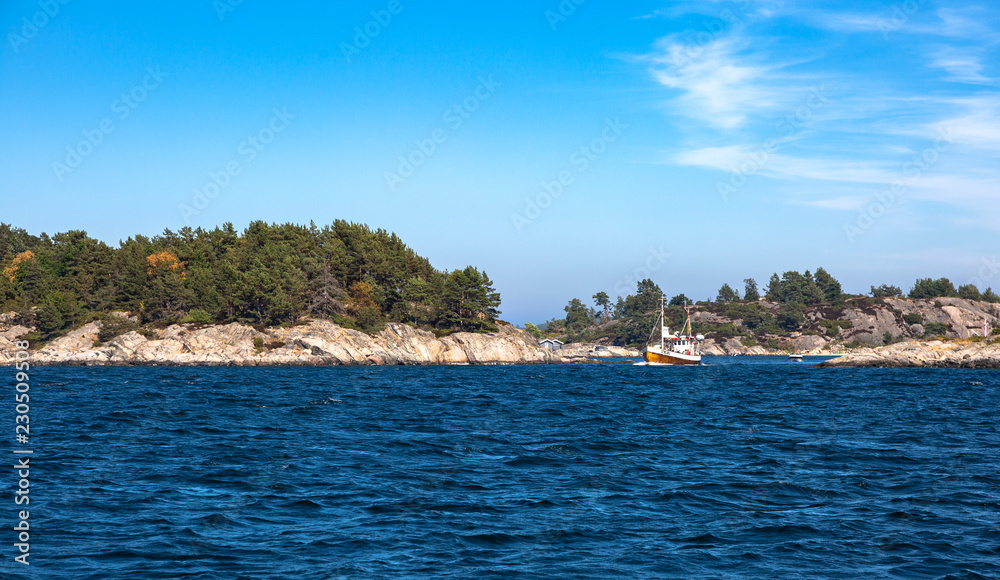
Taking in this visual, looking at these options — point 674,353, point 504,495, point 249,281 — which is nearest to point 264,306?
point 249,281

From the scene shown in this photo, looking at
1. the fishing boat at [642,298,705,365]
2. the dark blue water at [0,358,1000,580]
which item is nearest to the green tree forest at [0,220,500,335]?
the fishing boat at [642,298,705,365]

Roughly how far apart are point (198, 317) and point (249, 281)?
10.3m

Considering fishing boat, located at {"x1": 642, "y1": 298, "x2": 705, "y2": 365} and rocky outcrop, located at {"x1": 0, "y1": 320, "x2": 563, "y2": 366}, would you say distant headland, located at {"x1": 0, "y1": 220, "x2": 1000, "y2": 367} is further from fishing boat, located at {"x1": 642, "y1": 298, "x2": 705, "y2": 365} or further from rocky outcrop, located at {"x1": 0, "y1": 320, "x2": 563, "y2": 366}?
fishing boat, located at {"x1": 642, "y1": 298, "x2": 705, "y2": 365}

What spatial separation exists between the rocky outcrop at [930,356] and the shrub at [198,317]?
326ft

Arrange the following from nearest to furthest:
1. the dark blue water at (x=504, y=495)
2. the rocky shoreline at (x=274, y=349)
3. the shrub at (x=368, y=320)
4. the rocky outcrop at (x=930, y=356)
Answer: the dark blue water at (x=504, y=495)
the rocky outcrop at (x=930, y=356)
the rocky shoreline at (x=274, y=349)
the shrub at (x=368, y=320)

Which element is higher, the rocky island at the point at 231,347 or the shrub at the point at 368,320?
the shrub at the point at 368,320

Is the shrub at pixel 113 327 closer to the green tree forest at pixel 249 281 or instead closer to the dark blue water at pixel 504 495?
the green tree forest at pixel 249 281

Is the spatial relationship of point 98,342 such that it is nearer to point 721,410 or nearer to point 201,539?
point 721,410

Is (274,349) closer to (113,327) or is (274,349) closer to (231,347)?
(231,347)

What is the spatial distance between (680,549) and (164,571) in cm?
998

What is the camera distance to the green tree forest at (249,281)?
367 ft

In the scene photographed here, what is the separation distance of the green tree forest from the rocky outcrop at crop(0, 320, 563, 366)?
152 inches

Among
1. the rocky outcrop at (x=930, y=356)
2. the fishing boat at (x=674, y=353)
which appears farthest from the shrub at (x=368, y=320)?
the rocky outcrop at (x=930, y=356)

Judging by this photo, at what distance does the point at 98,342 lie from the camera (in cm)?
10619
